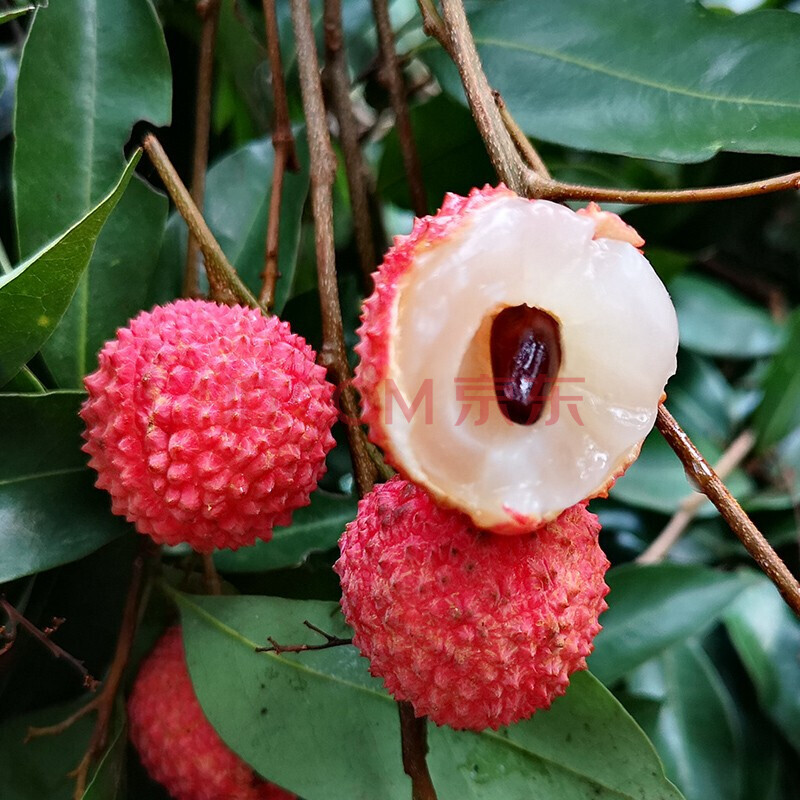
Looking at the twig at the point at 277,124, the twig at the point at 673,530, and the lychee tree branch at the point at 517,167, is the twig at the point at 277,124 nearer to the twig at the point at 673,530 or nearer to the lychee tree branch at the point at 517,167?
the lychee tree branch at the point at 517,167

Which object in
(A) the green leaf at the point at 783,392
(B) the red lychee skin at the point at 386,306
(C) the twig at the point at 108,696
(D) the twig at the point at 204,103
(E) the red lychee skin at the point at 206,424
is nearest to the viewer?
(B) the red lychee skin at the point at 386,306

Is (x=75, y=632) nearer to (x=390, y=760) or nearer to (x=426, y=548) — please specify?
(x=390, y=760)

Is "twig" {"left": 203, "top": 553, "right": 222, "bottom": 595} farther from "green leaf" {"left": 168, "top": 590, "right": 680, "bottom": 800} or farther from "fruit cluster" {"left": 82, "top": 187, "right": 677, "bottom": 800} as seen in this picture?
"fruit cluster" {"left": 82, "top": 187, "right": 677, "bottom": 800}

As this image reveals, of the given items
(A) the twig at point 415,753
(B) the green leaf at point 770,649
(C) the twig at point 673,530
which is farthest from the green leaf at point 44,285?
(B) the green leaf at point 770,649

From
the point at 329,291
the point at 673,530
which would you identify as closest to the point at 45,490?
the point at 329,291

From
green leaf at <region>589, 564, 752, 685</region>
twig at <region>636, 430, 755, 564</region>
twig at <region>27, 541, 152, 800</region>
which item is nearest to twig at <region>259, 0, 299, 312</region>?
twig at <region>27, 541, 152, 800</region>

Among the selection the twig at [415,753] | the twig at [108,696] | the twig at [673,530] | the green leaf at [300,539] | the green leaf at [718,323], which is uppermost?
the twig at [415,753]
